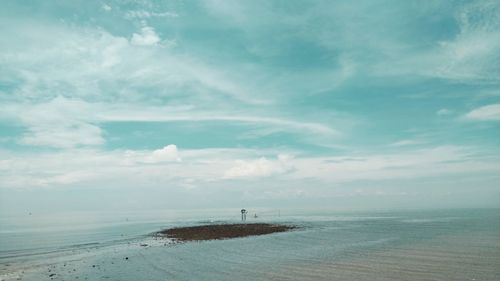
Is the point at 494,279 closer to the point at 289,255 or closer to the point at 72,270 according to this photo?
the point at 289,255

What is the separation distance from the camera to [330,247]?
5012 centimetres

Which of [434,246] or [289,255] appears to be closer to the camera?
[289,255]

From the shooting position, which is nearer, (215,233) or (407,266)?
(407,266)

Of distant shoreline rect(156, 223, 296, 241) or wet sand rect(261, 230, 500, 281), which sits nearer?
wet sand rect(261, 230, 500, 281)

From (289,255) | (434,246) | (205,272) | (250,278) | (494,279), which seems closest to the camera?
(494,279)

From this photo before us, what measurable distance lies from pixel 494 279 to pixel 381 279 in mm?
8120

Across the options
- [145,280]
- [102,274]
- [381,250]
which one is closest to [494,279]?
[381,250]

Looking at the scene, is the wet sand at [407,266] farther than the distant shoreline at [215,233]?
A: No

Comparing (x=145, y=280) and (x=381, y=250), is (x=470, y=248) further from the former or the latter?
(x=145, y=280)

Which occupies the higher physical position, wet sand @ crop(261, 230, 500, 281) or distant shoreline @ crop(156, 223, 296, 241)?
distant shoreline @ crop(156, 223, 296, 241)

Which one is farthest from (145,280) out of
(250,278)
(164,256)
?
(164,256)

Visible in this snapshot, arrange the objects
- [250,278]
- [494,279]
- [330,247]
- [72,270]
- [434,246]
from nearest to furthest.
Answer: [494,279]
[250,278]
[72,270]
[434,246]
[330,247]

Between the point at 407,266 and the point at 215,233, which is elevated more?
the point at 215,233

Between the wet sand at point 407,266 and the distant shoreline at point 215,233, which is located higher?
the distant shoreline at point 215,233
